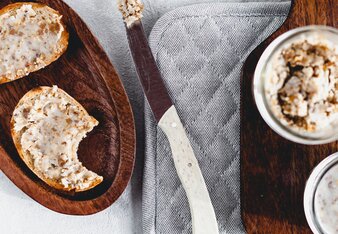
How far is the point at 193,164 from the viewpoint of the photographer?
1.05 m

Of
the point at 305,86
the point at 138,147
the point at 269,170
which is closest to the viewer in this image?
the point at 305,86

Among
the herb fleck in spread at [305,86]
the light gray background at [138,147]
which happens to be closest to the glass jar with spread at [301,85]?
A: the herb fleck in spread at [305,86]

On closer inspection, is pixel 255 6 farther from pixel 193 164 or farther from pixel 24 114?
pixel 24 114

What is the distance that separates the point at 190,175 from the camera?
105 centimetres

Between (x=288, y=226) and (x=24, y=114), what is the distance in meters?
0.47

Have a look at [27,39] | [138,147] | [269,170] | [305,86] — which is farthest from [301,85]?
[27,39]

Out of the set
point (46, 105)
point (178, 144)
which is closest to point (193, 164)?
point (178, 144)

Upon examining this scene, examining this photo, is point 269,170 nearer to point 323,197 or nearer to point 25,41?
point 323,197

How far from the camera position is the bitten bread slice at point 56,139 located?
41.8 inches

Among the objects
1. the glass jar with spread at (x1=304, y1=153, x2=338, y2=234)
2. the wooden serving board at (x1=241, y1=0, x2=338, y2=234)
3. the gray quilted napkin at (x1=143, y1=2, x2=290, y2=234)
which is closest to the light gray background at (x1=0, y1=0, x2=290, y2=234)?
the gray quilted napkin at (x1=143, y1=2, x2=290, y2=234)

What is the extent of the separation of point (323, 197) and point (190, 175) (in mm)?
216

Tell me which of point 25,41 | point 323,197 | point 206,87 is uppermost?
point 25,41

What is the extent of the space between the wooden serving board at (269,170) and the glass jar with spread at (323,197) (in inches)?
1.2

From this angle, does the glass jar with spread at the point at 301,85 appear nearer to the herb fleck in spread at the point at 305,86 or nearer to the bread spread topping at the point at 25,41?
the herb fleck in spread at the point at 305,86
